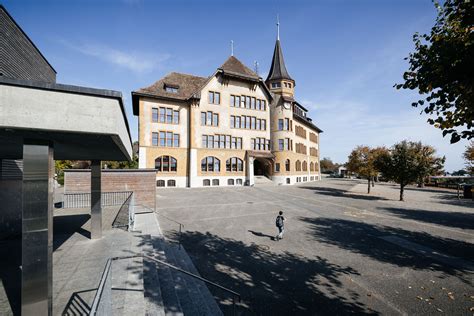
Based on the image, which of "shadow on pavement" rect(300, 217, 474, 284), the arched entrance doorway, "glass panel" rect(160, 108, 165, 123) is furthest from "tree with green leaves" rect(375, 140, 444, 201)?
"glass panel" rect(160, 108, 165, 123)

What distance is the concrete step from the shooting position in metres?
5.17

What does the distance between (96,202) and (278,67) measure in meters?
41.6

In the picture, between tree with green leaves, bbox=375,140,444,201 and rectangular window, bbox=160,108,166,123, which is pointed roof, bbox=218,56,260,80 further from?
tree with green leaves, bbox=375,140,444,201

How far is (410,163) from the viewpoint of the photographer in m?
20.2

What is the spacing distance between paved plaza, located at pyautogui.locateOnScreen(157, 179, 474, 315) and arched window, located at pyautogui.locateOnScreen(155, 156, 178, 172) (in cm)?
1666

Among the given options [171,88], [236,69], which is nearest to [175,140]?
[171,88]

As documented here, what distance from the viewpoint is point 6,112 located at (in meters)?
2.97

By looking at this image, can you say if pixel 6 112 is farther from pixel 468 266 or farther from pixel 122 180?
pixel 122 180

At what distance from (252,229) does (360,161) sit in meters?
21.6

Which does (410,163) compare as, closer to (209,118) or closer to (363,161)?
(363,161)

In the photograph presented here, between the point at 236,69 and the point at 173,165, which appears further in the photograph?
the point at 236,69

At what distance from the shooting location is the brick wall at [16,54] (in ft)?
31.8

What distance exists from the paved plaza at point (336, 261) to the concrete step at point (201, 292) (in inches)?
10.2

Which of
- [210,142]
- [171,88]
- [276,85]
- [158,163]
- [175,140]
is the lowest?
[158,163]
